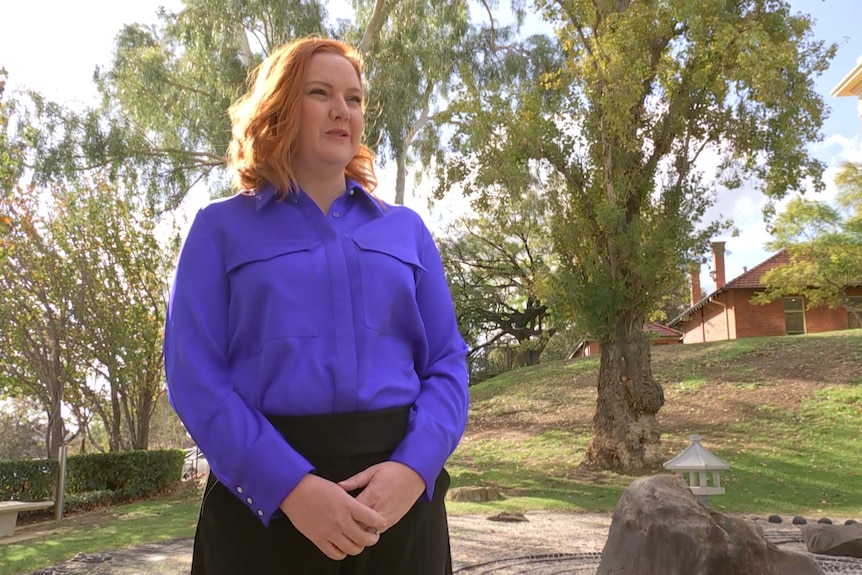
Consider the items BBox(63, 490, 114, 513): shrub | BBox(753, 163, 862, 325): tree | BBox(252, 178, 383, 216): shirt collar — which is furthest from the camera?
BBox(753, 163, 862, 325): tree

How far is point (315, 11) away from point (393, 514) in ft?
52.8

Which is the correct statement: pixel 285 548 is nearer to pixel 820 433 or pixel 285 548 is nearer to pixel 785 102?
pixel 785 102

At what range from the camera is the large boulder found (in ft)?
13.8

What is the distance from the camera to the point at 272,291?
153cm

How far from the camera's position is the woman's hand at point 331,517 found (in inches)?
52.7

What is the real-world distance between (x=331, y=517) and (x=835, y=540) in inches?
261

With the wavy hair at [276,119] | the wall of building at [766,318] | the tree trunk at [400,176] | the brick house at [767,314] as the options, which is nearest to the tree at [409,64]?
the tree trunk at [400,176]

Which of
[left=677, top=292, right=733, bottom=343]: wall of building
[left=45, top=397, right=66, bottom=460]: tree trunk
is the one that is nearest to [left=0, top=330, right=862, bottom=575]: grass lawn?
[left=45, top=397, right=66, bottom=460]: tree trunk

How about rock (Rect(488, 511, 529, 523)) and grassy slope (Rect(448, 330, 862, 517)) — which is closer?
rock (Rect(488, 511, 529, 523))

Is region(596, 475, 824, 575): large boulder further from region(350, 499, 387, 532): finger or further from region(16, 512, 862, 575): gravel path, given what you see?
region(350, 499, 387, 532): finger

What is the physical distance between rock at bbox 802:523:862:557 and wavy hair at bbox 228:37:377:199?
654cm

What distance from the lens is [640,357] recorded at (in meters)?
13.3

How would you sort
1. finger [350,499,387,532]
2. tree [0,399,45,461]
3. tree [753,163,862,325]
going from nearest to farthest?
1. finger [350,499,387,532]
2. tree [753,163,862,325]
3. tree [0,399,45,461]

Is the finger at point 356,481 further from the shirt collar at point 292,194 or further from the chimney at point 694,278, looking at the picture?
the chimney at point 694,278
